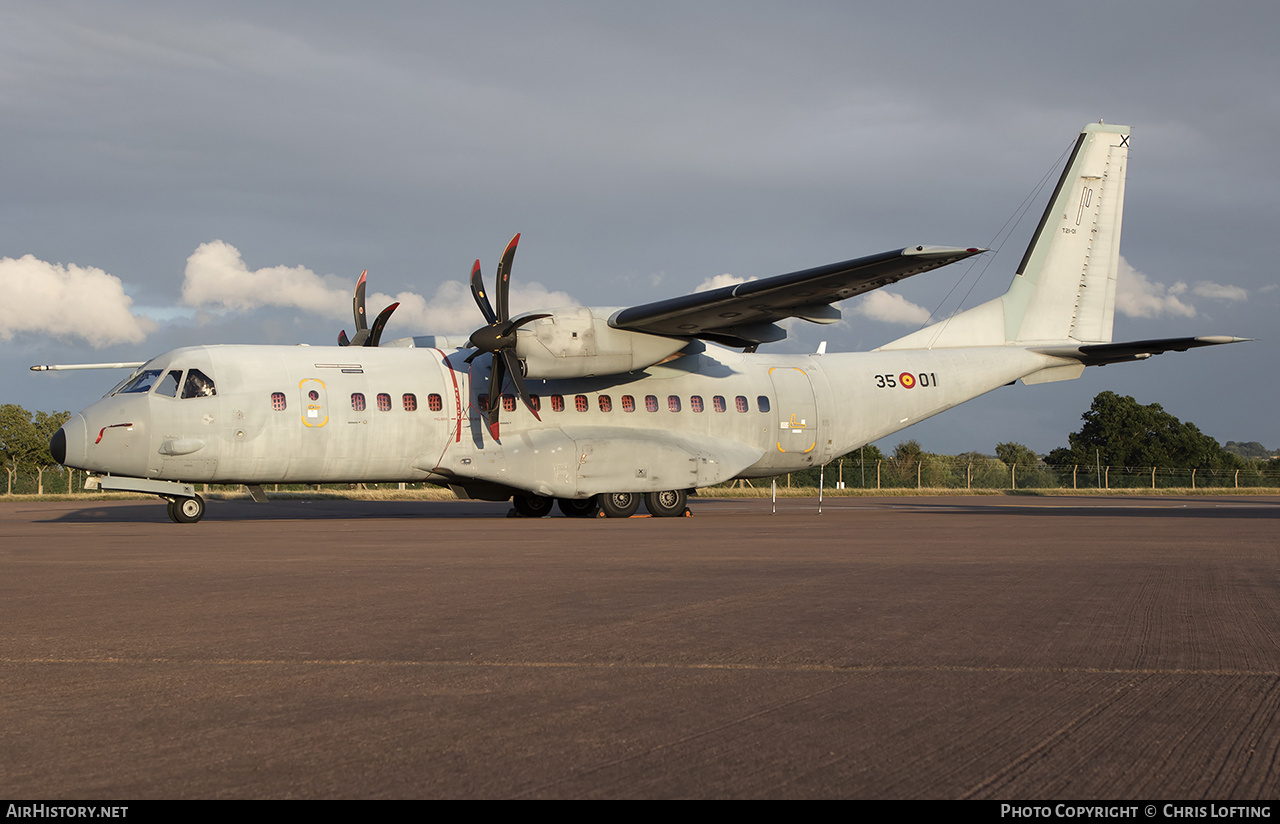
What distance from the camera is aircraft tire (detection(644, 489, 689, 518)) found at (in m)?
23.8

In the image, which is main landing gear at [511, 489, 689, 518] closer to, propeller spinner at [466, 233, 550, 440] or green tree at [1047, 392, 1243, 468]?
propeller spinner at [466, 233, 550, 440]

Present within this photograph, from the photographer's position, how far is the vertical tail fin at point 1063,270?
90.4 feet

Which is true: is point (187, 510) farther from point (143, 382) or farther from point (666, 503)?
point (666, 503)

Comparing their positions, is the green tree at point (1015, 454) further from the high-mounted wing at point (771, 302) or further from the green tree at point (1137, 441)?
the high-mounted wing at point (771, 302)

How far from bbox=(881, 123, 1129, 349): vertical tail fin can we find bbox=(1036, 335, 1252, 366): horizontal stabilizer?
0.77 m

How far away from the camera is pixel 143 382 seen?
2011cm

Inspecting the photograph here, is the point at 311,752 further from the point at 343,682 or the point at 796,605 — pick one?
the point at 796,605

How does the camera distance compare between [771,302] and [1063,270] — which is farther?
[1063,270]

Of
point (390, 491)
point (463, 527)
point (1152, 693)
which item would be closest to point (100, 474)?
point (463, 527)

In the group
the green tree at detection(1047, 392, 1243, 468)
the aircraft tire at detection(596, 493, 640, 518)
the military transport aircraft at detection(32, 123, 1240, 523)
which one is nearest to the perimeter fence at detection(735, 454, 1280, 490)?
the green tree at detection(1047, 392, 1243, 468)

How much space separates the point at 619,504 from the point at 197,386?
9.38 meters

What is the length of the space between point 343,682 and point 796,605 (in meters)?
3.93

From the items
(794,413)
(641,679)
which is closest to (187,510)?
(794,413)

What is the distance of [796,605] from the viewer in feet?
25.8
